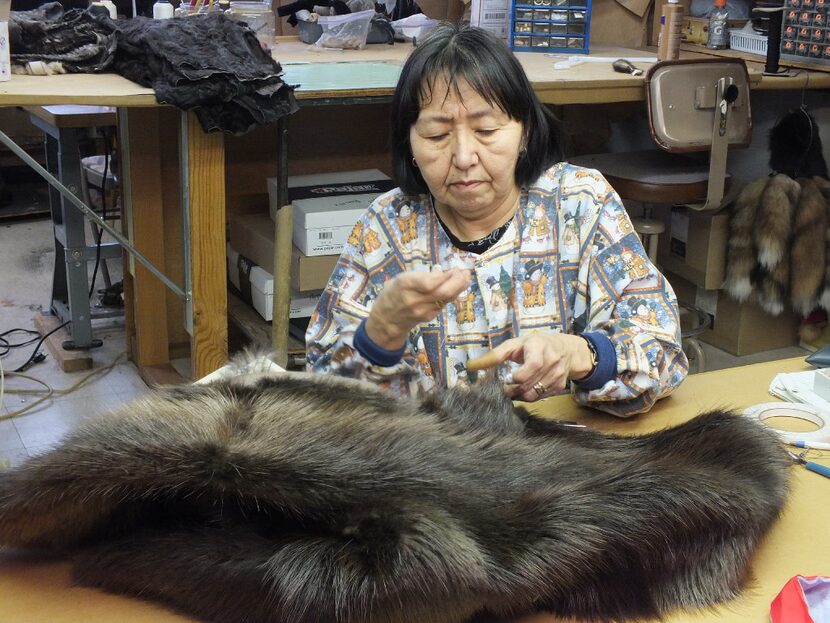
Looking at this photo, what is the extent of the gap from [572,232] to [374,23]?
96.1 inches

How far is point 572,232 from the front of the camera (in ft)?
5.06

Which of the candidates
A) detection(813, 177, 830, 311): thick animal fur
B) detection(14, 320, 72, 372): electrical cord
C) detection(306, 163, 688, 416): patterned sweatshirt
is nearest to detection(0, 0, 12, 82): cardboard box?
detection(306, 163, 688, 416): patterned sweatshirt

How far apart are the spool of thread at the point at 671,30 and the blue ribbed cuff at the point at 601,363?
2266 millimetres

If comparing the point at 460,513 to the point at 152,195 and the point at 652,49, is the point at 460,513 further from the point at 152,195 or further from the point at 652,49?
the point at 652,49

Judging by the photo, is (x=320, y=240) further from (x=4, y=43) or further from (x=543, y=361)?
(x=543, y=361)

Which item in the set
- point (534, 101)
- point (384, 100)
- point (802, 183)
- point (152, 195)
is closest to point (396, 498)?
point (534, 101)

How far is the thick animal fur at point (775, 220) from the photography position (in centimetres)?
327

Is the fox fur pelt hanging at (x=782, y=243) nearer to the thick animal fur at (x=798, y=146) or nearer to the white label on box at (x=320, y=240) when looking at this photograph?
the thick animal fur at (x=798, y=146)

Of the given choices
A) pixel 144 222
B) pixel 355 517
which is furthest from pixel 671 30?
pixel 355 517

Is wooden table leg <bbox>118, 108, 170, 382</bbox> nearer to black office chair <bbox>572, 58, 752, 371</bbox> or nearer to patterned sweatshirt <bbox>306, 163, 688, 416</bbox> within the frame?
black office chair <bbox>572, 58, 752, 371</bbox>

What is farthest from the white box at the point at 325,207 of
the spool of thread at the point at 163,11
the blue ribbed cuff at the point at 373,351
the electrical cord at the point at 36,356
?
the blue ribbed cuff at the point at 373,351

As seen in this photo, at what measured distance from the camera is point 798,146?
358cm

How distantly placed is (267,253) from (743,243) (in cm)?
165

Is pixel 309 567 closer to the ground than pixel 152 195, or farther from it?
farther from it
